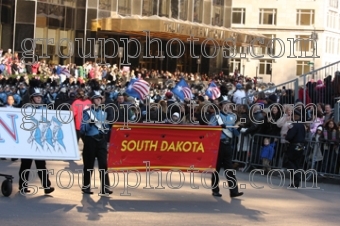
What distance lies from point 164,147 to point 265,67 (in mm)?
71630

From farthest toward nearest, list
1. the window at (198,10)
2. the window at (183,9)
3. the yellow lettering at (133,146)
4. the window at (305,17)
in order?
the window at (305,17) < the window at (198,10) < the window at (183,9) < the yellow lettering at (133,146)

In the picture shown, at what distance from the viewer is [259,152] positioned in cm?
2014

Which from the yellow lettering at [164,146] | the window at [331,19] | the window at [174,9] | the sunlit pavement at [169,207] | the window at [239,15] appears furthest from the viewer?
Answer: the window at [239,15]

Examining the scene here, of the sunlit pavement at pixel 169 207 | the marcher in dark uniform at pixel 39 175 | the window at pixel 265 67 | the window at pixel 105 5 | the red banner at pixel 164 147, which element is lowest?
the sunlit pavement at pixel 169 207

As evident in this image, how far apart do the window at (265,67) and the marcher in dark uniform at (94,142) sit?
69.6 m

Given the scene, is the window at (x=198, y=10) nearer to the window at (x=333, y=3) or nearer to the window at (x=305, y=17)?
the window at (x=305, y=17)

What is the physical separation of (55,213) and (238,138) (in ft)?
30.9

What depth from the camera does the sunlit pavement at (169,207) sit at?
1182 cm

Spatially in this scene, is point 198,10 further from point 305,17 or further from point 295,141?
point 295,141

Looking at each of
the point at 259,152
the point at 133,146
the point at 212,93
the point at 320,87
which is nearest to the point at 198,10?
the point at 212,93

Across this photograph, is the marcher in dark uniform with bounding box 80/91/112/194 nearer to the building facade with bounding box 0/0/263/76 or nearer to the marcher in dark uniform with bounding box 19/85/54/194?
the marcher in dark uniform with bounding box 19/85/54/194

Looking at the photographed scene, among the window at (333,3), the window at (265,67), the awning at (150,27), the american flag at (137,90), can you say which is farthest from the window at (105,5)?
the window at (333,3)

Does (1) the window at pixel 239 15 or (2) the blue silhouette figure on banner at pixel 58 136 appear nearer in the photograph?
(2) the blue silhouette figure on banner at pixel 58 136

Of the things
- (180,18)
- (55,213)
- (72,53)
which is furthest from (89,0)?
(55,213)
